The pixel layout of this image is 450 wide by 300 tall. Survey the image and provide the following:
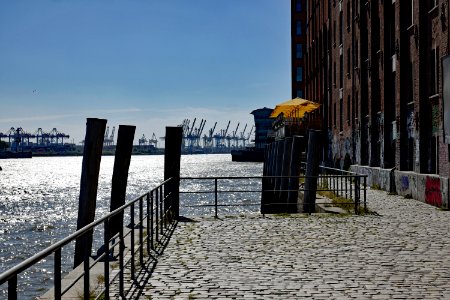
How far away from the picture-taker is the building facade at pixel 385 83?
68.4 feet

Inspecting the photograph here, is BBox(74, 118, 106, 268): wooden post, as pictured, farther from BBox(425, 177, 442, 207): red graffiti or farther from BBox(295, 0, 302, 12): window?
BBox(295, 0, 302, 12): window

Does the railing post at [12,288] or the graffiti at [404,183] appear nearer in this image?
the railing post at [12,288]

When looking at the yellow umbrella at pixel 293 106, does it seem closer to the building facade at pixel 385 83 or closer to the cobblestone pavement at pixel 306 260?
the building facade at pixel 385 83

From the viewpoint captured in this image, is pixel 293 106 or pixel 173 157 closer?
pixel 173 157

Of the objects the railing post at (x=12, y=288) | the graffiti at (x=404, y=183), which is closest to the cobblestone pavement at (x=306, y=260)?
the railing post at (x=12, y=288)

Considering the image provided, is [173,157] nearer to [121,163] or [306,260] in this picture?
[121,163]

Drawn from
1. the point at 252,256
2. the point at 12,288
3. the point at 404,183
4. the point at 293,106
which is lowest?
the point at 252,256

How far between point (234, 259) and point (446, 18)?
1273 centimetres

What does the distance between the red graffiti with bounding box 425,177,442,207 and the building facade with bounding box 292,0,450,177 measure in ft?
1.57

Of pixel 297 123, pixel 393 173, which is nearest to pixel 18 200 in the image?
pixel 297 123

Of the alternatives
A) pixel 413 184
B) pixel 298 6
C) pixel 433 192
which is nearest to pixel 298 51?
pixel 298 6

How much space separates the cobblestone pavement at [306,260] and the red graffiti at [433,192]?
3926 millimetres

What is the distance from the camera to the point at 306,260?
943 cm

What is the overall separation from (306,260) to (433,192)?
445 inches
